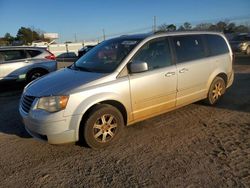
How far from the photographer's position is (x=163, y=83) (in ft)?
16.6

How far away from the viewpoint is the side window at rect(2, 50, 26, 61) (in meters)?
9.99

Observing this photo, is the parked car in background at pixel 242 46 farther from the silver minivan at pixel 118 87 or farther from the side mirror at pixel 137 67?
the side mirror at pixel 137 67

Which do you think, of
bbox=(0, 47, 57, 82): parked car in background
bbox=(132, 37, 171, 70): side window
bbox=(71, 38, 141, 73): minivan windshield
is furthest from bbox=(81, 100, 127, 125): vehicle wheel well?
bbox=(0, 47, 57, 82): parked car in background

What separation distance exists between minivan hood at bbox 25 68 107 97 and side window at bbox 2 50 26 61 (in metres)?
5.85

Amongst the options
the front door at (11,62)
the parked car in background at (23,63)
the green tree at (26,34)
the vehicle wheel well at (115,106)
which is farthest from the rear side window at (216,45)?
the green tree at (26,34)

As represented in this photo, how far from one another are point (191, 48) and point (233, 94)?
252 centimetres

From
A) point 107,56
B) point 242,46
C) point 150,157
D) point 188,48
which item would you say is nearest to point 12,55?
point 107,56

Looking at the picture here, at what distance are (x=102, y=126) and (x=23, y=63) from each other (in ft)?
22.2

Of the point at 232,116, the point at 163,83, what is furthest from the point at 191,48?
the point at 232,116

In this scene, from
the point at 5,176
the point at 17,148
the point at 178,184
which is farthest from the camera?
the point at 17,148

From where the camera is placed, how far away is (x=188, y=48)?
5652mm

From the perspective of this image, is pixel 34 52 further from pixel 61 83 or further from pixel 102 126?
pixel 102 126

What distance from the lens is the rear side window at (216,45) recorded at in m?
6.17

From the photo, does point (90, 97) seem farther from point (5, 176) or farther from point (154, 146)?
point (5, 176)
